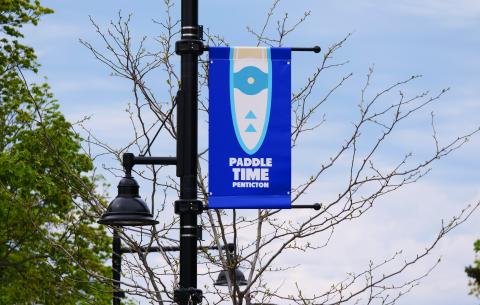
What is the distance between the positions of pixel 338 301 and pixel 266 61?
3.11m

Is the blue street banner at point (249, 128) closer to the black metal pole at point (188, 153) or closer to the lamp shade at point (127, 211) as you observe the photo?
the black metal pole at point (188, 153)

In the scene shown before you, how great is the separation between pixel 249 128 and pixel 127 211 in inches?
54.3

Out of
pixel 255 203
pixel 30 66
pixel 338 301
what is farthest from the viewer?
pixel 30 66

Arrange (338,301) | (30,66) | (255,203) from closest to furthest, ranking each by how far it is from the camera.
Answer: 1. (255,203)
2. (338,301)
3. (30,66)

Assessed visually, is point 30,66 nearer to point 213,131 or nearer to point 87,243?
point 87,243

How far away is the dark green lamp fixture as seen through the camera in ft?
30.8

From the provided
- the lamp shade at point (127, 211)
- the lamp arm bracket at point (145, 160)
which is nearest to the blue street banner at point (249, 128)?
the lamp arm bracket at point (145, 160)

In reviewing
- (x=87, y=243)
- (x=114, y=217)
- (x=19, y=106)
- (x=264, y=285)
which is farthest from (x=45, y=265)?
(x=114, y=217)

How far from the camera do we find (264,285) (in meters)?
11.7

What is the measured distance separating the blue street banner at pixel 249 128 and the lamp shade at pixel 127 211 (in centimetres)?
66

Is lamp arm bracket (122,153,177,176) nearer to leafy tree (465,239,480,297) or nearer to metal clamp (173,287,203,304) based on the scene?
metal clamp (173,287,203,304)

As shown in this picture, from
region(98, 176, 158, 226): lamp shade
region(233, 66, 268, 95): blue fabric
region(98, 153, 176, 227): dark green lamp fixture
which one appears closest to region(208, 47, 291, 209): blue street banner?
region(233, 66, 268, 95): blue fabric

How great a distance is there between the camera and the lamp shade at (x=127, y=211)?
369 inches

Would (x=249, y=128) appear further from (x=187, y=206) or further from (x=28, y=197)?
(x=28, y=197)
